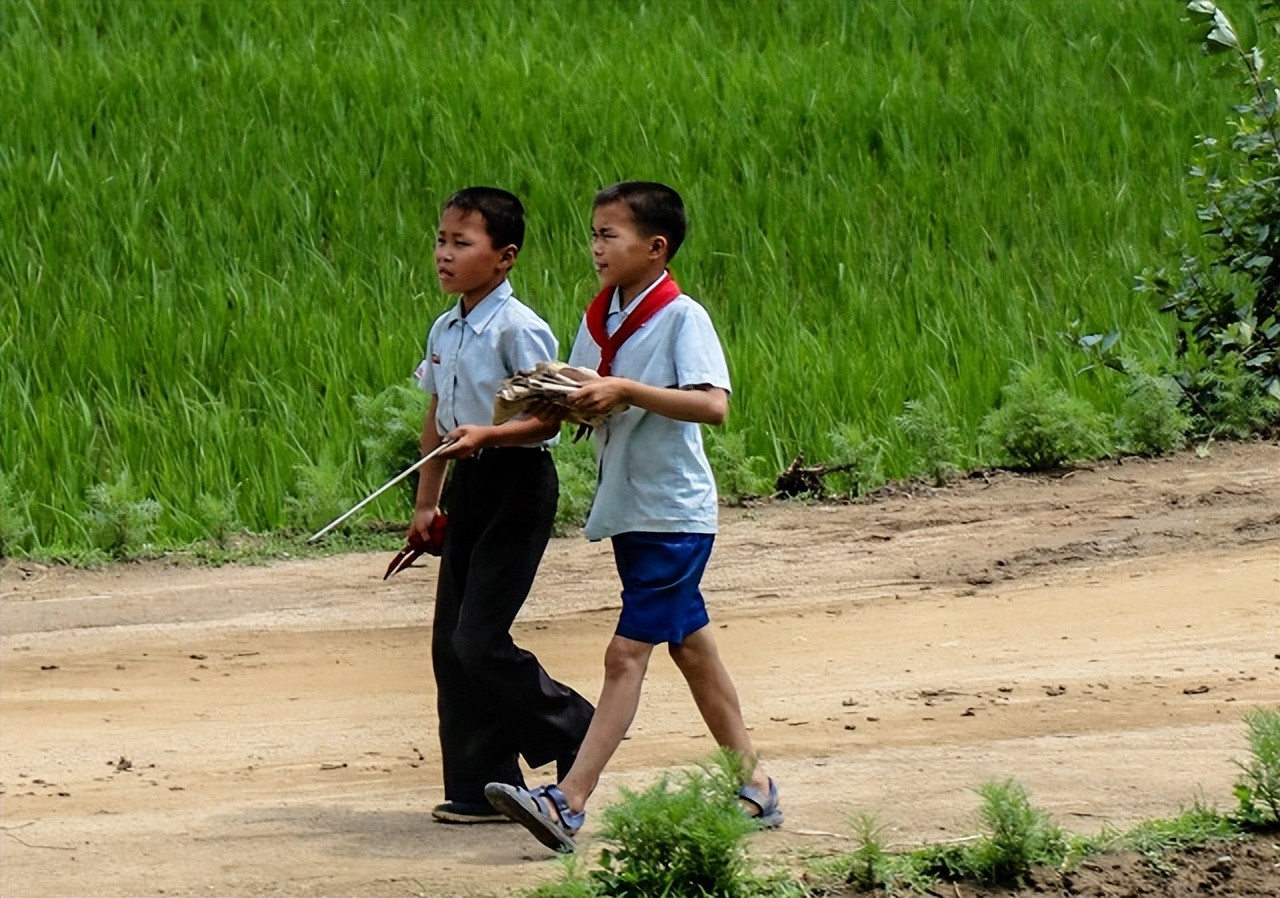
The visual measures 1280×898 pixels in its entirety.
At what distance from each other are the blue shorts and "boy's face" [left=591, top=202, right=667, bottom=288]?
559mm

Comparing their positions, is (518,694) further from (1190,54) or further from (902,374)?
(1190,54)

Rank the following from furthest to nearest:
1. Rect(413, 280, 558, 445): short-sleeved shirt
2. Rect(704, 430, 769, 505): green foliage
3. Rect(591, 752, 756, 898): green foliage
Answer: Rect(704, 430, 769, 505): green foliage, Rect(413, 280, 558, 445): short-sleeved shirt, Rect(591, 752, 756, 898): green foliage

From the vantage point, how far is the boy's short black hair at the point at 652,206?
4.35 meters

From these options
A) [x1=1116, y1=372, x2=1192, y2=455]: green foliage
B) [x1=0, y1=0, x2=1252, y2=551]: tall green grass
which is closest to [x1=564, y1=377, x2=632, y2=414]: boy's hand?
[x1=0, y1=0, x2=1252, y2=551]: tall green grass

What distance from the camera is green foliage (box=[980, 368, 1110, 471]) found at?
8070 millimetres

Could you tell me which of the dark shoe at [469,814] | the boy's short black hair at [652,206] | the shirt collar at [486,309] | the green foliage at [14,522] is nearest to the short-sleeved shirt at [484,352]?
the shirt collar at [486,309]

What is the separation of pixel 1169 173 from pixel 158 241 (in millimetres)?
5471

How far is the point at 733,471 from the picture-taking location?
7.95 m

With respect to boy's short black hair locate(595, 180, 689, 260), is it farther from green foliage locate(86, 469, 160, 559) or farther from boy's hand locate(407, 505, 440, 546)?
green foliage locate(86, 469, 160, 559)

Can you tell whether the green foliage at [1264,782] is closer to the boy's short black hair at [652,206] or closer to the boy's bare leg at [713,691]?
the boy's bare leg at [713,691]

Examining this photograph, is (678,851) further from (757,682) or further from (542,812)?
(757,682)

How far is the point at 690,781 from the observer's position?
404 centimetres

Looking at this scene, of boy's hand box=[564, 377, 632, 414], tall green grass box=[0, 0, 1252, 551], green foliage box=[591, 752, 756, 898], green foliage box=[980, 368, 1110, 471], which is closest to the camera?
green foliage box=[591, 752, 756, 898]

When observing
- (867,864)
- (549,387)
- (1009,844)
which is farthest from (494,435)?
(1009,844)
